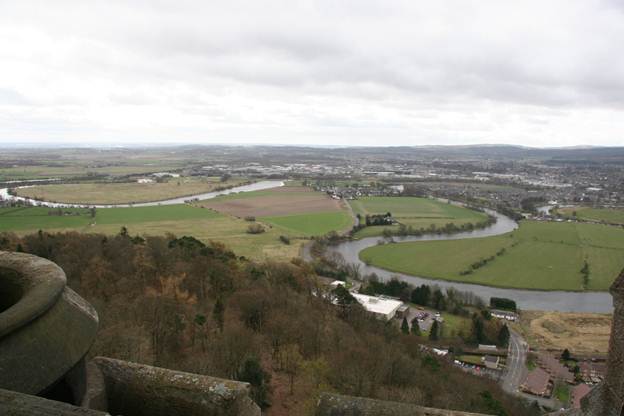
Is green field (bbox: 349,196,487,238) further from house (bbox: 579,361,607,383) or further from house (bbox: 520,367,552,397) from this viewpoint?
house (bbox: 520,367,552,397)

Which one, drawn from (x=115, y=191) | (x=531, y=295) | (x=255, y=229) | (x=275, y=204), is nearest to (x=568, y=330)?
(x=531, y=295)

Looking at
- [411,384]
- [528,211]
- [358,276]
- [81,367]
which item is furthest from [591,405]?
[528,211]

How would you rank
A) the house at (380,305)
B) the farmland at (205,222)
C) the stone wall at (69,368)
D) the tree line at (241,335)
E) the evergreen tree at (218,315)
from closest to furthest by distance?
the stone wall at (69,368) < the tree line at (241,335) < the evergreen tree at (218,315) < the house at (380,305) < the farmland at (205,222)

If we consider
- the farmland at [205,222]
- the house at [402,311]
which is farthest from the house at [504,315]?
the farmland at [205,222]

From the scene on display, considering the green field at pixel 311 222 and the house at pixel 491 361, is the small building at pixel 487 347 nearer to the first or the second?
the house at pixel 491 361

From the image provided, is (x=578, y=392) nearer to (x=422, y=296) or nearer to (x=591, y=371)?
(x=591, y=371)

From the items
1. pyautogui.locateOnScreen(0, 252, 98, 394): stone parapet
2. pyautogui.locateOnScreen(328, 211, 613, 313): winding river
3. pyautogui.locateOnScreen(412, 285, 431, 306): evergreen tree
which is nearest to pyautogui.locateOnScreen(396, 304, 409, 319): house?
pyautogui.locateOnScreen(412, 285, 431, 306): evergreen tree

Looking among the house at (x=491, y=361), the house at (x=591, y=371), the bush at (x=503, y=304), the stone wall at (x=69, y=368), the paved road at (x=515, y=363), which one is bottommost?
the paved road at (x=515, y=363)

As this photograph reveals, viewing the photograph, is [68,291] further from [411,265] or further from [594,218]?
[594,218]
